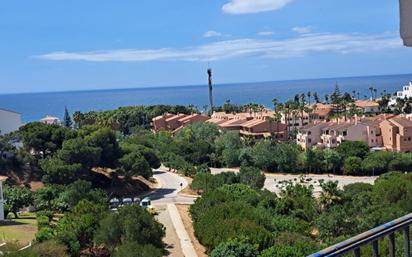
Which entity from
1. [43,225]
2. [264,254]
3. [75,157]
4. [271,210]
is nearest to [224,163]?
[75,157]

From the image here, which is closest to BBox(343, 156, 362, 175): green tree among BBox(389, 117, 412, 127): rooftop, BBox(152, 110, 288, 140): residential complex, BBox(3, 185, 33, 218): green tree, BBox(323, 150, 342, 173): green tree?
BBox(323, 150, 342, 173): green tree

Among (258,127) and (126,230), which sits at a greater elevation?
(126,230)

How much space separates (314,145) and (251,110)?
24.8m

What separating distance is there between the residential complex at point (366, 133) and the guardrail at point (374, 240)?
49574mm

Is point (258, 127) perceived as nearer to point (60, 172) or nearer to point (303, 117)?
point (303, 117)

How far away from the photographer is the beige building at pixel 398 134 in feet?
161

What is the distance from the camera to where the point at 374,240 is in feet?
7.34

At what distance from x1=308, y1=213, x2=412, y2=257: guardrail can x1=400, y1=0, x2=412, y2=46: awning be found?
80 cm

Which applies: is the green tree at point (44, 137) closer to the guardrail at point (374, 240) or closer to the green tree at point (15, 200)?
the green tree at point (15, 200)

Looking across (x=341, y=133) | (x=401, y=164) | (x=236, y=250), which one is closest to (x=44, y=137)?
(x=236, y=250)

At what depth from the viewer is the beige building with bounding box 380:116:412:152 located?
49156 millimetres

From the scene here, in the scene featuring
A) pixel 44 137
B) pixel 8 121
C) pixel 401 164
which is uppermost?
pixel 8 121

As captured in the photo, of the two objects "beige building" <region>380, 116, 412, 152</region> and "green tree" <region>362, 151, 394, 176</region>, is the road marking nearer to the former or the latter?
"green tree" <region>362, 151, 394, 176</region>

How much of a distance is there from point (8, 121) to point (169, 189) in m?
15.8
